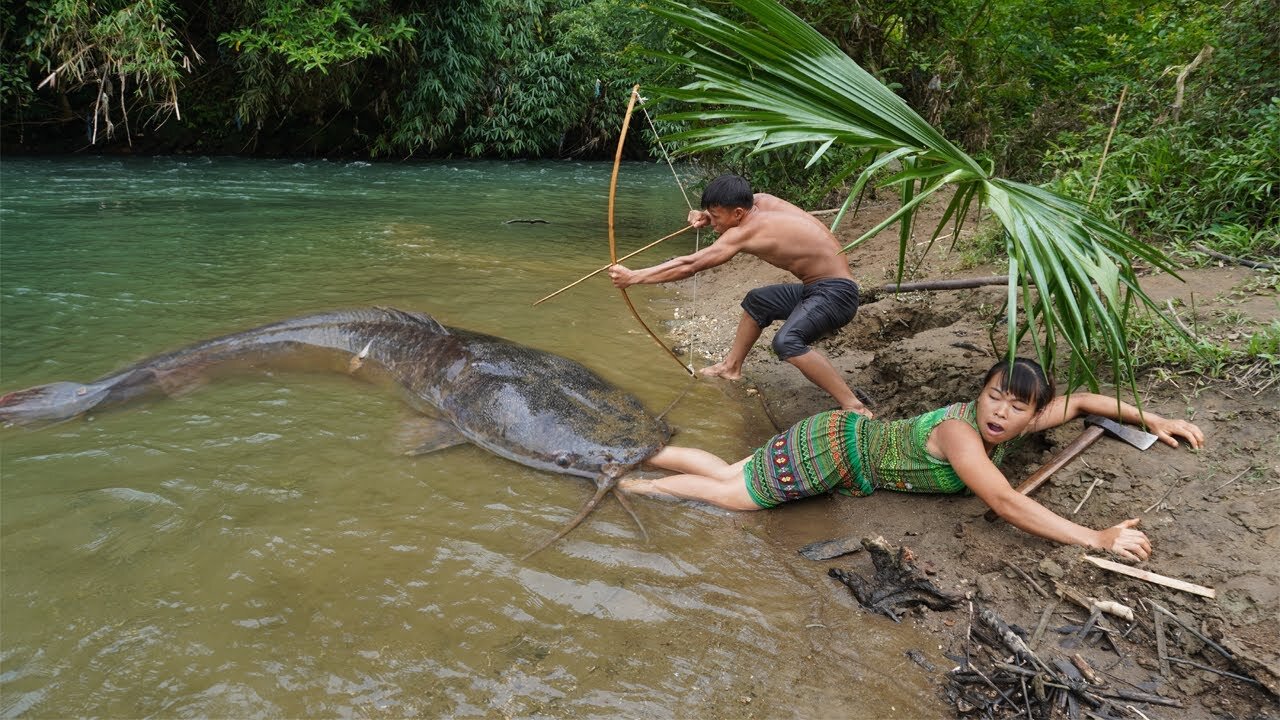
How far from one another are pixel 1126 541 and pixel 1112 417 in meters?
0.66

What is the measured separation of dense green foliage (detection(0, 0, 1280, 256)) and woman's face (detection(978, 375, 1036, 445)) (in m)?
2.05

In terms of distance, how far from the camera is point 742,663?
2.58m

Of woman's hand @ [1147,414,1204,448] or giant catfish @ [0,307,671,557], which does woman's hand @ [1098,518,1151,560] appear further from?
giant catfish @ [0,307,671,557]

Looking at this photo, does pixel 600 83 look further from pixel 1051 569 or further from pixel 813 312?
pixel 1051 569

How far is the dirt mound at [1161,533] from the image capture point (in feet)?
7.75

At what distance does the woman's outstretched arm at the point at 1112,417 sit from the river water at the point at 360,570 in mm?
1061

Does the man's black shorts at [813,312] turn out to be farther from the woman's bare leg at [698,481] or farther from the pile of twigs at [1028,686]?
the pile of twigs at [1028,686]

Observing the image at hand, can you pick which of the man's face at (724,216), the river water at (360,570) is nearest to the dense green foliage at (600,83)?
the man's face at (724,216)

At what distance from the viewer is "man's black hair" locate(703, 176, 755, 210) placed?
4.30m

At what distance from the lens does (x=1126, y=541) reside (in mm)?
2721

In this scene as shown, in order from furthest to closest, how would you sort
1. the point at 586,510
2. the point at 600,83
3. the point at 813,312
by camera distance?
the point at 600,83 < the point at 813,312 < the point at 586,510

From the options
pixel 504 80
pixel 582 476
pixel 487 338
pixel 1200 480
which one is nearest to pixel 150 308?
pixel 487 338

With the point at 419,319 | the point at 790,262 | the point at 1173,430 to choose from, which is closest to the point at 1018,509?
the point at 1173,430

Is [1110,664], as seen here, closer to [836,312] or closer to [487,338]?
[836,312]
